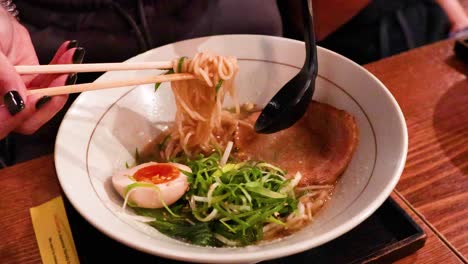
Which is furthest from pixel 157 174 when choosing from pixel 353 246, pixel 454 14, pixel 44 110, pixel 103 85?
pixel 454 14

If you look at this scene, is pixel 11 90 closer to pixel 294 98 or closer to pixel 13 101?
pixel 13 101

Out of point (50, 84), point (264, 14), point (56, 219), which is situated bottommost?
point (56, 219)

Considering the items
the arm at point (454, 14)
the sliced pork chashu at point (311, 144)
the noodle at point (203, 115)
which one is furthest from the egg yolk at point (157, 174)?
the arm at point (454, 14)

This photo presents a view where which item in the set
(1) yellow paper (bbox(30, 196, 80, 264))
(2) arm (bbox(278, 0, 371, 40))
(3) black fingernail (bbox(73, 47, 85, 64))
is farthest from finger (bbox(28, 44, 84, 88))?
(2) arm (bbox(278, 0, 371, 40))

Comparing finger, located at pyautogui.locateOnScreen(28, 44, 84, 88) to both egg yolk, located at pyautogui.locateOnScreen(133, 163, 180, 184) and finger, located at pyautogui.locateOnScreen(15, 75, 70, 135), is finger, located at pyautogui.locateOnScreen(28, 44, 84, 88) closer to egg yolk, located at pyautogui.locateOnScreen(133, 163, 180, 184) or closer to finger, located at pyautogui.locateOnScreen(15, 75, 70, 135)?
finger, located at pyautogui.locateOnScreen(15, 75, 70, 135)

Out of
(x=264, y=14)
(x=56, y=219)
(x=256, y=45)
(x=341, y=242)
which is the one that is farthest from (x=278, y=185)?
(x=264, y=14)

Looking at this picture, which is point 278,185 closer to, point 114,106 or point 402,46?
point 114,106

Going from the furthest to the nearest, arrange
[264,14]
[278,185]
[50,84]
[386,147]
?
[264,14] < [50,84] < [278,185] < [386,147]

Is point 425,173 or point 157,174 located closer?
point 157,174
